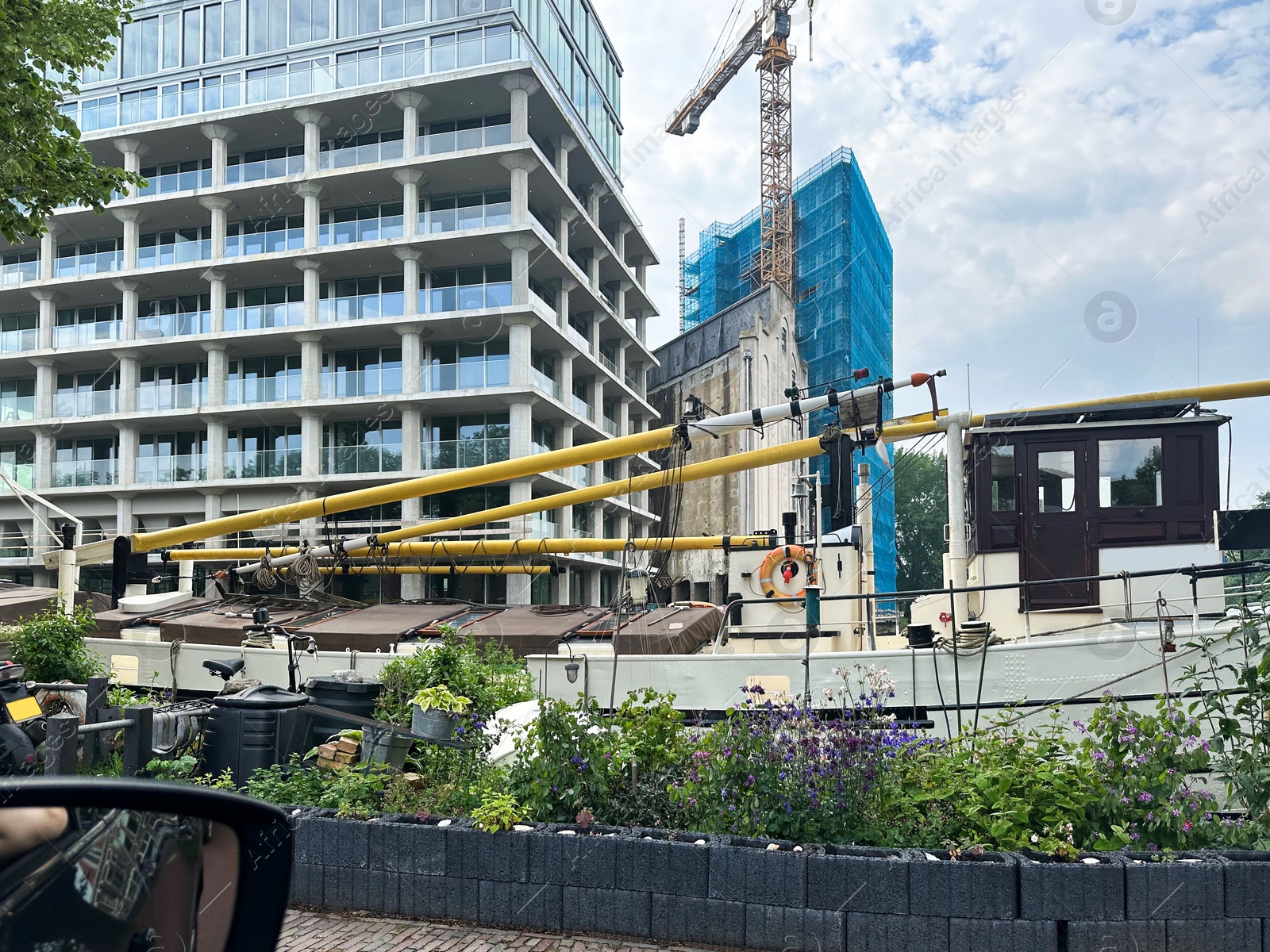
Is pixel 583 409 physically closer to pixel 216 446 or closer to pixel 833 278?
pixel 216 446

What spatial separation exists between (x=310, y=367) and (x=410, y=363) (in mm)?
4132

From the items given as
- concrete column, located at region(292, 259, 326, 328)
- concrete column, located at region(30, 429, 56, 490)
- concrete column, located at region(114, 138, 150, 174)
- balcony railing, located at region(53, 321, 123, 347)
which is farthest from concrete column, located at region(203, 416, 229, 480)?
concrete column, located at region(114, 138, 150, 174)

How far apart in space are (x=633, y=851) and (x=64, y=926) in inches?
165

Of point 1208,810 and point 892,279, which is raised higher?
point 892,279

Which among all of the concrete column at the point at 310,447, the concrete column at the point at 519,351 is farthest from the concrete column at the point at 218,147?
the concrete column at the point at 519,351

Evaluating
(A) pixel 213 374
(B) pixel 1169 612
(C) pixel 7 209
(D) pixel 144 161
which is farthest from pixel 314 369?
(B) pixel 1169 612

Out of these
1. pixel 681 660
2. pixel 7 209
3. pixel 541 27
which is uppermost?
pixel 541 27

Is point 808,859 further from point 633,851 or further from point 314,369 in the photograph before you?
point 314,369

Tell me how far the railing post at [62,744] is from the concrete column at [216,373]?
3249 cm

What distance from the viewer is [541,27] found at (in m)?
38.9

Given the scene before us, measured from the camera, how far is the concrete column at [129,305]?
122ft

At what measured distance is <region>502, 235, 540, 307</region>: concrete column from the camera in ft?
110

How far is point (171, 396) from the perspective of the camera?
37.2 m

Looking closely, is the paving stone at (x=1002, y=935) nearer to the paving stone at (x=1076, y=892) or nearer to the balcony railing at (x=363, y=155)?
the paving stone at (x=1076, y=892)
